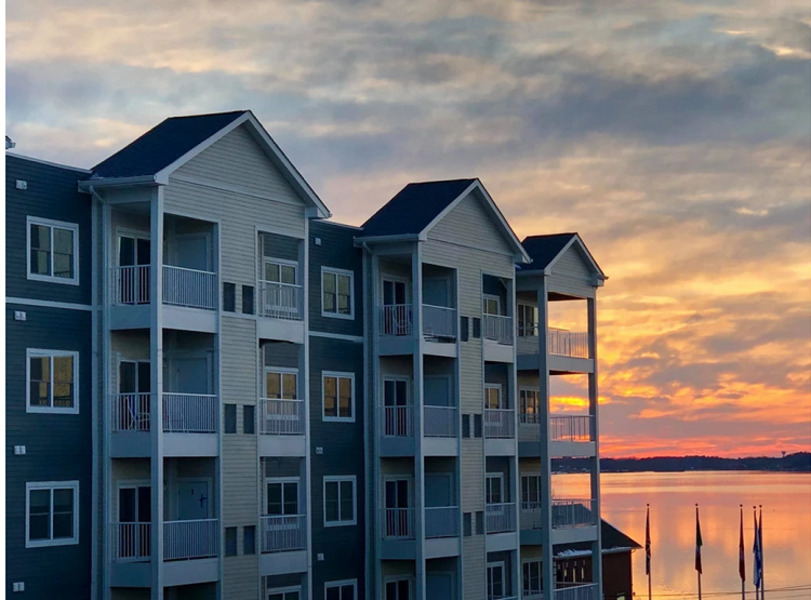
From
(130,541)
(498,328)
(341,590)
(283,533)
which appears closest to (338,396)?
(341,590)

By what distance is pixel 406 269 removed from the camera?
131ft

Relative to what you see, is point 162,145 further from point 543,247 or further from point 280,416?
point 543,247

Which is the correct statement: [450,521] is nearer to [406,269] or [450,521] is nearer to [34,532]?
[406,269]

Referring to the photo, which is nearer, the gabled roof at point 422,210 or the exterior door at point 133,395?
the exterior door at point 133,395

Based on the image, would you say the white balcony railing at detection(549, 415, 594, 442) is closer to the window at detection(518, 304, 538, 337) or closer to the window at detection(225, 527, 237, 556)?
the window at detection(518, 304, 538, 337)

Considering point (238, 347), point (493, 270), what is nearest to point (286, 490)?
point (238, 347)

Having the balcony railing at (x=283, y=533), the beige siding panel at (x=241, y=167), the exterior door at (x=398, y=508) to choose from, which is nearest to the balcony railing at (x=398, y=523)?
the exterior door at (x=398, y=508)

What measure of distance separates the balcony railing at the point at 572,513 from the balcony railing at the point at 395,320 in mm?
11406

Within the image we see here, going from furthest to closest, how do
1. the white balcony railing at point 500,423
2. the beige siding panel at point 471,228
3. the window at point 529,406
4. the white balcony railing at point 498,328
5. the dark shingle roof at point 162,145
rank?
the window at point 529,406
the white balcony railing at point 500,423
the white balcony railing at point 498,328
the beige siding panel at point 471,228
the dark shingle roof at point 162,145

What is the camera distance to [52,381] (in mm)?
27594

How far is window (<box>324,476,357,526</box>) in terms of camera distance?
36625mm

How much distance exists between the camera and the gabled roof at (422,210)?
1502 inches

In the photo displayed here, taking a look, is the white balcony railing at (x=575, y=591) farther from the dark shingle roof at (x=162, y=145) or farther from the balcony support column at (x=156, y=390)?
the dark shingle roof at (x=162, y=145)

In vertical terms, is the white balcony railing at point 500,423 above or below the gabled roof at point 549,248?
below
